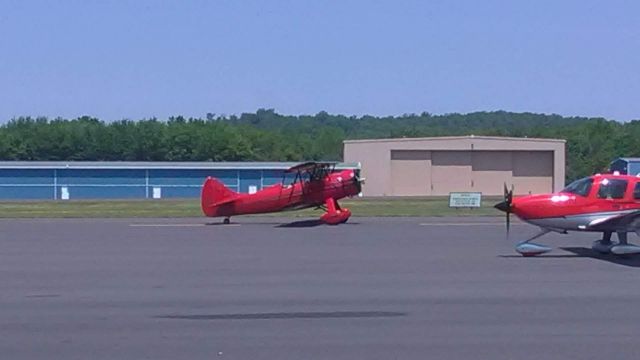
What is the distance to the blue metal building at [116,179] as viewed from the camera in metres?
76.3

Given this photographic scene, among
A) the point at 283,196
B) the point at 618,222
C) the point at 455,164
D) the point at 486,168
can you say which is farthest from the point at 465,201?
the point at 486,168

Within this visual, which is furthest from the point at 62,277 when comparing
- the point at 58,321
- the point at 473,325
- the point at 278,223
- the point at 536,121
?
the point at 536,121

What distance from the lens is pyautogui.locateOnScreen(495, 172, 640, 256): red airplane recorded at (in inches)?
953

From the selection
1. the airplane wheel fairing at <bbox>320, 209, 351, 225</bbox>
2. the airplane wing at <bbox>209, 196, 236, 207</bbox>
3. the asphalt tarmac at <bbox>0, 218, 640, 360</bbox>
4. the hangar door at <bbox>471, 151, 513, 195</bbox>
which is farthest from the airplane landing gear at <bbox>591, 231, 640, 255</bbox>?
the hangar door at <bbox>471, 151, 513, 195</bbox>

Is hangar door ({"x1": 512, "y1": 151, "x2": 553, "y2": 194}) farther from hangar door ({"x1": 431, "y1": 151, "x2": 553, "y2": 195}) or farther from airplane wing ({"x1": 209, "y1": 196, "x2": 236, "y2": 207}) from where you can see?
airplane wing ({"x1": 209, "y1": 196, "x2": 236, "y2": 207})

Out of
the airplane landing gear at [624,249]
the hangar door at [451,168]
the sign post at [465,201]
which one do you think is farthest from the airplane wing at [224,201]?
the hangar door at [451,168]

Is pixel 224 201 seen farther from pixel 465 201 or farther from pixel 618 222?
pixel 618 222

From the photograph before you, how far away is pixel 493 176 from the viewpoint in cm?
7781

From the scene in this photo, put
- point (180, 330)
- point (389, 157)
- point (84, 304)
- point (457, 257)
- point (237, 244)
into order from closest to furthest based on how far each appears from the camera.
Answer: point (180, 330), point (84, 304), point (457, 257), point (237, 244), point (389, 157)

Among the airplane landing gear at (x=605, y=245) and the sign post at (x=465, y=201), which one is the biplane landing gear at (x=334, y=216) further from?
the airplane landing gear at (x=605, y=245)

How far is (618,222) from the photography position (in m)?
23.9

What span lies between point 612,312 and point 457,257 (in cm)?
889

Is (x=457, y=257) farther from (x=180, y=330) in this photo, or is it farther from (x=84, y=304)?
(x=180, y=330)

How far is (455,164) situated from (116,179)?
72.5 feet
